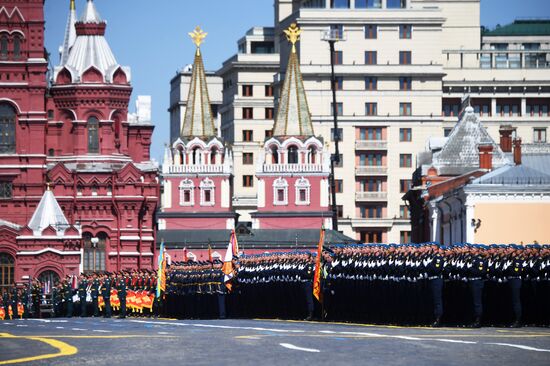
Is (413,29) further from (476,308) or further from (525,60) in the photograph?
(476,308)

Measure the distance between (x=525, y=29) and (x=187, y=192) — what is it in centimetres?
4255

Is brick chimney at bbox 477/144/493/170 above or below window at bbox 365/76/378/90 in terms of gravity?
below

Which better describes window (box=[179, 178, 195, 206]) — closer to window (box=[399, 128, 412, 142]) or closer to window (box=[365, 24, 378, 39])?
window (box=[399, 128, 412, 142])

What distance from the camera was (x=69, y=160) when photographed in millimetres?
89562

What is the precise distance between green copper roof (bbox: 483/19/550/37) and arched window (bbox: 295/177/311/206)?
117 feet

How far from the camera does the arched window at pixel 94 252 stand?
3420 inches

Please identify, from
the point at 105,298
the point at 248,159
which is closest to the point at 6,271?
the point at 105,298

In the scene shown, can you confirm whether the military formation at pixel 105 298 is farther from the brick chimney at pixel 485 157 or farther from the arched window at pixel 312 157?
the arched window at pixel 312 157

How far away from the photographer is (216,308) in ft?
132

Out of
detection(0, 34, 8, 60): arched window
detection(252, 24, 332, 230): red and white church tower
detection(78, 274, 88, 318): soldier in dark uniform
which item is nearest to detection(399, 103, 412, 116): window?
detection(252, 24, 332, 230): red and white church tower

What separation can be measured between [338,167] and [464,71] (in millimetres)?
12497

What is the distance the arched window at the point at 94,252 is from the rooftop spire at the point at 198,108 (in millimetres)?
17442

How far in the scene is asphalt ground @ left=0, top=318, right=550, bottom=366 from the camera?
1984 cm

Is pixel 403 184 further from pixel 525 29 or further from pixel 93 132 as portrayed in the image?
pixel 93 132
